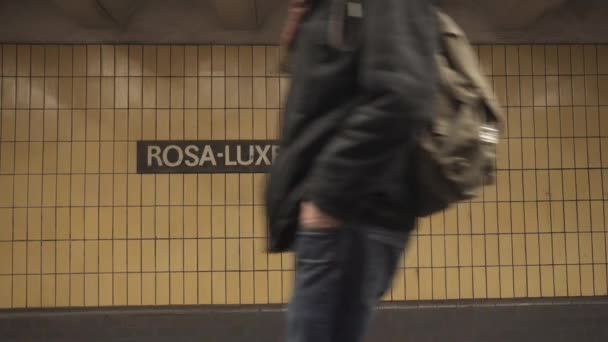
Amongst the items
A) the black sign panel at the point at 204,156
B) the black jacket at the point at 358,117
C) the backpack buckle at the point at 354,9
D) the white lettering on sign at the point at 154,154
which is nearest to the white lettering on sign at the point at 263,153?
the black sign panel at the point at 204,156

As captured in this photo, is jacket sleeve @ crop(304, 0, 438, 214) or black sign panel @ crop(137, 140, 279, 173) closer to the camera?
jacket sleeve @ crop(304, 0, 438, 214)

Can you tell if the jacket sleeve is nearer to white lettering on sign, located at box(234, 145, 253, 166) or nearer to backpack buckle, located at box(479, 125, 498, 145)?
backpack buckle, located at box(479, 125, 498, 145)

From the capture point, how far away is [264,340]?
5289 mm

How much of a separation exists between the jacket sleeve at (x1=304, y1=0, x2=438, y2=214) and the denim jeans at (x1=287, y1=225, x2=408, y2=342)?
8 cm

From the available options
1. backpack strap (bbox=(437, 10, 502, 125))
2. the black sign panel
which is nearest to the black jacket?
backpack strap (bbox=(437, 10, 502, 125))

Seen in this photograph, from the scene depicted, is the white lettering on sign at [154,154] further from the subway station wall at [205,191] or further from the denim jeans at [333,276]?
the denim jeans at [333,276]

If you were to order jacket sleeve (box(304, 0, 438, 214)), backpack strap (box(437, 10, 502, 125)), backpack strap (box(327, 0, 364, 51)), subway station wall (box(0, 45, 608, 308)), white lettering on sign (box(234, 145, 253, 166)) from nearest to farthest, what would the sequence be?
jacket sleeve (box(304, 0, 438, 214)), backpack strap (box(327, 0, 364, 51)), backpack strap (box(437, 10, 502, 125)), subway station wall (box(0, 45, 608, 308)), white lettering on sign (box(234, 145, 253, 166))

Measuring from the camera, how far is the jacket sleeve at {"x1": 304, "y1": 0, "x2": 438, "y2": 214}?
3.84 ft

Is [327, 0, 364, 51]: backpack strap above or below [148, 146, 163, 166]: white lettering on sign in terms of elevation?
below

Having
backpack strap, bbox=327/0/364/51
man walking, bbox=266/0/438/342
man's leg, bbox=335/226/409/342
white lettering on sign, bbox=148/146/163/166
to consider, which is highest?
white lettering on sign, bbox=148/146/163/166

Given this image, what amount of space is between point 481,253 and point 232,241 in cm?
234

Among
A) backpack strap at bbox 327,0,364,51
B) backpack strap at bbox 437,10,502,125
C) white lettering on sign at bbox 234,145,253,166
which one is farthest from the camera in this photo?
white lettering on sign at bbox 234,145,253,166

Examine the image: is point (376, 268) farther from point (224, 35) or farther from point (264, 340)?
point (224, 35)

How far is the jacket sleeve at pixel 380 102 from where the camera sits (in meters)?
1.17
